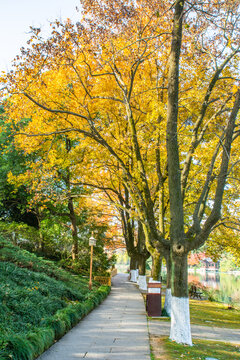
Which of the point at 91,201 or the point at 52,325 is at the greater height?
the point at 91,201

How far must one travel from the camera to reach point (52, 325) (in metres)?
6.83

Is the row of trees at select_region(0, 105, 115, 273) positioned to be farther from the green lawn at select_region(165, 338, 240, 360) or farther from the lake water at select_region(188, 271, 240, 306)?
the green lawn at select_region(165, 338, 240, 360)

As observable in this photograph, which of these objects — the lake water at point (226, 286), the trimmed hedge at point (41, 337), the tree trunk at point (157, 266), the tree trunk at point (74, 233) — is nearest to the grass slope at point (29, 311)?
the trimmed hedge at point (41, 337)

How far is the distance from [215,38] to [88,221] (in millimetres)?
16724

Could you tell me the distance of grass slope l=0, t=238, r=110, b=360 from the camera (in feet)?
16.5

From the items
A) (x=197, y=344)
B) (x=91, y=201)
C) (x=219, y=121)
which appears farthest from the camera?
(x=91, y=201)

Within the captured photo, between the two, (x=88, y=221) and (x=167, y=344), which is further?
(x=88, y=221)

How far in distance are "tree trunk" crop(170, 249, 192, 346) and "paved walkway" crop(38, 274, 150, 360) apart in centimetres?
77

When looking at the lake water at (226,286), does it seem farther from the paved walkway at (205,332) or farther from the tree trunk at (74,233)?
the paved walkway at (205,332)

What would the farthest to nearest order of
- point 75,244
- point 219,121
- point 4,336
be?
1. point 75,244
2. point 219,121
3. point 4,336

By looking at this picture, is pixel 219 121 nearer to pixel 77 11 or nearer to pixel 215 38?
pixel 215 38

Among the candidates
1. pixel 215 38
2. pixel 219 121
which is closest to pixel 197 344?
pixel 219 121

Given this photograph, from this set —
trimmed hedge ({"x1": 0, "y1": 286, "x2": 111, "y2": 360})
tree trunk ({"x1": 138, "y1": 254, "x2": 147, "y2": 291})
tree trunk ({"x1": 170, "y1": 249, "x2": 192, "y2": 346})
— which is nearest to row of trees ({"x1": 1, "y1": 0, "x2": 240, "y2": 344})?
tree trunk ({"x1": 170, "y1": 249, "x2": 192, "y2": 346})

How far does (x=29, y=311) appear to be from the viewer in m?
7.06
